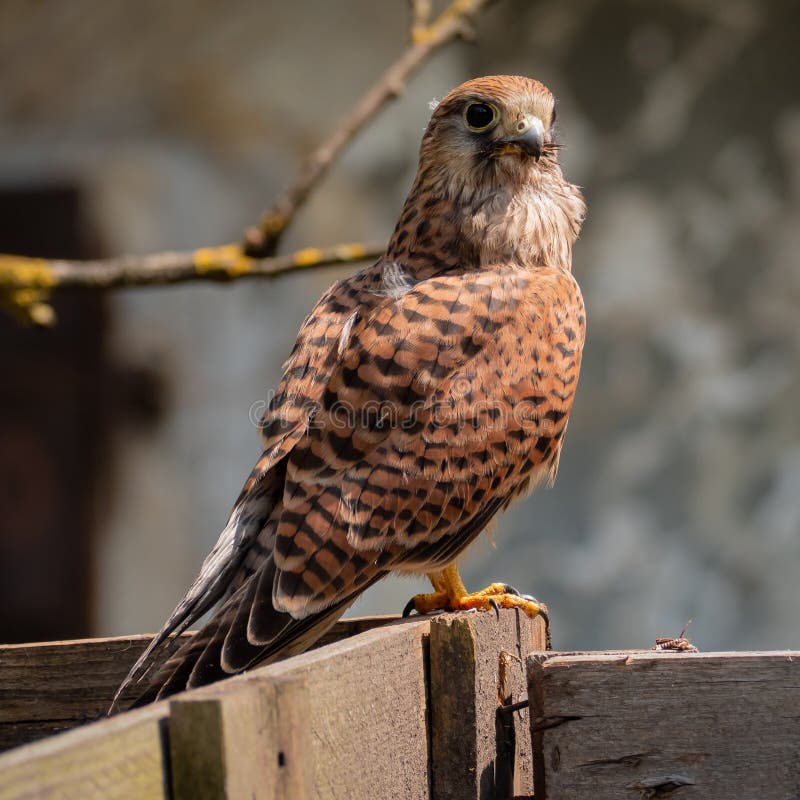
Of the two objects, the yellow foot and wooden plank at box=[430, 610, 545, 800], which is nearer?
wooden plank at box=[430, 610, 545, 800]

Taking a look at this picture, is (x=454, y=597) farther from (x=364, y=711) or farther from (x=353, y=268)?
(x=353, y=268)

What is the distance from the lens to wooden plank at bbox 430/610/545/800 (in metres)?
1.80

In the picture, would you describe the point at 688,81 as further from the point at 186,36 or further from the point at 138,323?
the point at 138,323

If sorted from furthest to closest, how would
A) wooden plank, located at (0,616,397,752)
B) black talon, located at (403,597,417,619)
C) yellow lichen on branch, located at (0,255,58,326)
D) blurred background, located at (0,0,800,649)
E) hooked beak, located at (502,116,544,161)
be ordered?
blurred background, located at (0,0,800,649), hooked beak, located at (502,116,544,161), yellow lichen on branch, located at (0,255,58,326), black talon, located at (403,597,417,619), wooden plank, located at (0,616,397,752)

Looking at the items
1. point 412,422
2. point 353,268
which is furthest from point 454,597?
point 353,268

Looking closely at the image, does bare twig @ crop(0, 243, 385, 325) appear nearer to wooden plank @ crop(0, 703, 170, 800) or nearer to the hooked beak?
the hooked beak

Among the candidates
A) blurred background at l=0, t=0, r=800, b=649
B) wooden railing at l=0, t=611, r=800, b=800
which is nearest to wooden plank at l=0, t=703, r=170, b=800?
wooden railing at l=0, t=611, r=800, b=800

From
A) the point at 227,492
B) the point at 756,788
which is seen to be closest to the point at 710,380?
the point at 227,492

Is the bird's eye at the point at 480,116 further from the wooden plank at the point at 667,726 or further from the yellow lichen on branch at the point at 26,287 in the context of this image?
the wooden plank at the point at 667,726

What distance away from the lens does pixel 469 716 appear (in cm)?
181

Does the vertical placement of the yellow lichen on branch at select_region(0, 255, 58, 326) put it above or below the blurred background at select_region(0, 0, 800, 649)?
below

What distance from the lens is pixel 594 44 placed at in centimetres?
479

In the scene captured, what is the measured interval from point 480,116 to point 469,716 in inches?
64.2

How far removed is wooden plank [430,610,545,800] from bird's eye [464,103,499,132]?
1424mm
